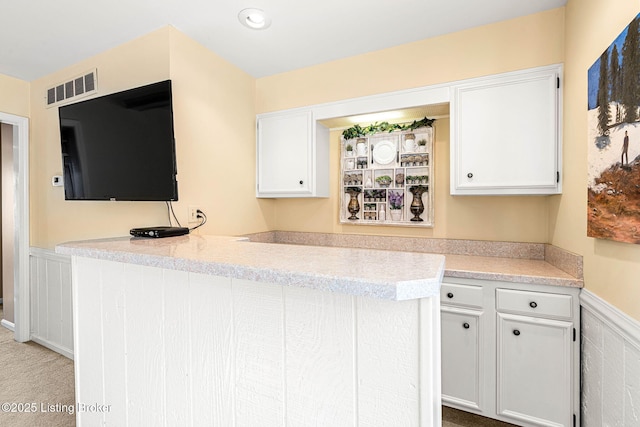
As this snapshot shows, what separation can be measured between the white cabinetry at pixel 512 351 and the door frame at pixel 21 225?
12.3 ft

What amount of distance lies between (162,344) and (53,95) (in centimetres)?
280

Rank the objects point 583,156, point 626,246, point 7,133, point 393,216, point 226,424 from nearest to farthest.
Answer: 1. point 226,424
2. point 626,246
3. point 583,156
4. point 393,216
5. point 7,133

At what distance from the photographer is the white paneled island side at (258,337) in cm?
65

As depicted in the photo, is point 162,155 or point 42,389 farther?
point 42,389

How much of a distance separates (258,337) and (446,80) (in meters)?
2.12

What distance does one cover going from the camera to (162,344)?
101 centimetres

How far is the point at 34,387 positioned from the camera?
2.13m

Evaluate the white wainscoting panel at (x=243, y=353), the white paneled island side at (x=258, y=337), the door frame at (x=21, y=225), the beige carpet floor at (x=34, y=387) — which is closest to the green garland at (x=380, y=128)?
the white paneled island side at (x=258, y=337)

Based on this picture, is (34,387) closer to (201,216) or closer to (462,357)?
(201,216)

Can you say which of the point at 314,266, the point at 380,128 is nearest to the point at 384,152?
the point at 380,128

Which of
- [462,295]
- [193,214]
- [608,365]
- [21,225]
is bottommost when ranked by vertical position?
[608,365]

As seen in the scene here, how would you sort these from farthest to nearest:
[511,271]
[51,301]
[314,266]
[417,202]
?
[51,301]
[417,202]
[511,271]
[314,266]

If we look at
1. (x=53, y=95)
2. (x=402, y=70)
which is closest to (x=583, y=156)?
(x=402, y=70)

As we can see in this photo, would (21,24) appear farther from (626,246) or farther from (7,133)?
(626,246)
